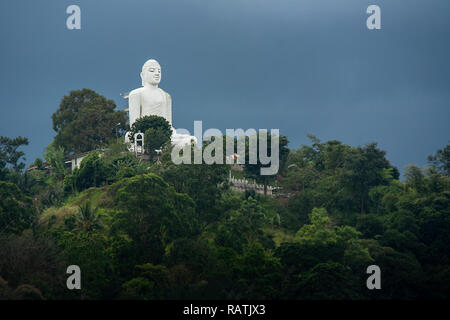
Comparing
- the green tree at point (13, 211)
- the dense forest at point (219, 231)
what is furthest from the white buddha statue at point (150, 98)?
the green tree at point (13, 211)

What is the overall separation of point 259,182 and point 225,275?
1192cm

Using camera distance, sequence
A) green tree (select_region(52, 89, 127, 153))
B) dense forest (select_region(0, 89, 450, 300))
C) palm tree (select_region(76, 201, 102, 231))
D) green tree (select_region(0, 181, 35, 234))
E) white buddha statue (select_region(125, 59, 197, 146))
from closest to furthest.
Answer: dense forest (select_region(0, 89, 450, 300)) → green tree (select_region(0, 181, 35, 234)) → palm tree (select_region(76, 201, 102, 231)) → green tree (select_region(52, 89, 127, 153)) → white buddha statue (select_region(125, 59, 197, 146))

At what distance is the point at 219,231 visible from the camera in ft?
78.7

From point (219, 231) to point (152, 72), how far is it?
18042 mm

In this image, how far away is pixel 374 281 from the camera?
23203 millimetres

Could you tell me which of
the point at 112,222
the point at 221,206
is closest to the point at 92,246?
the point at 112,222

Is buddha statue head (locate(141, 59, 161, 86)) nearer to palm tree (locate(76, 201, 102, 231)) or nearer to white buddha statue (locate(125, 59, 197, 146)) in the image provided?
white buddha statue (locate(125, 59, 197, 146))

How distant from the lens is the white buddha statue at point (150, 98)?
39125mm

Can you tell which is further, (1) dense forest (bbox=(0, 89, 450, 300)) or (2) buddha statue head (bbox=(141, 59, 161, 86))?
(2) buddha statue head (bbox=(141, 59, 161, 86))

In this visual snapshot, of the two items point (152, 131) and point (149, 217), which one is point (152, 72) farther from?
point (149, 217)

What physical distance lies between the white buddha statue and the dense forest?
17.4 feet

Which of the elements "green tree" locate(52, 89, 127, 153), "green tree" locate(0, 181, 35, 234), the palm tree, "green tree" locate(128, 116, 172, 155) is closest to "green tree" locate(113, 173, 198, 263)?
the palm tree

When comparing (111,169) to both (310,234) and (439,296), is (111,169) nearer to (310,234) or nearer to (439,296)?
(310,234)

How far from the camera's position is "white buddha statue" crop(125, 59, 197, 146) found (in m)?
39.1
